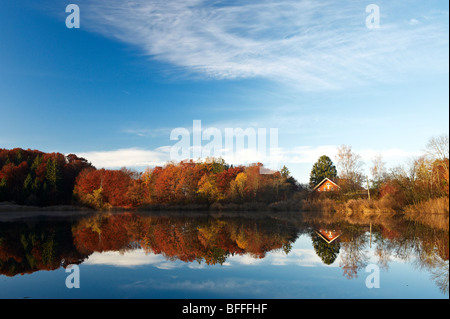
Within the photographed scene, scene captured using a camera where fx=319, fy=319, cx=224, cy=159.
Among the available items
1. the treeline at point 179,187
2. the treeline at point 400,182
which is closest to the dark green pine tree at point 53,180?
the treeline at point 179,187

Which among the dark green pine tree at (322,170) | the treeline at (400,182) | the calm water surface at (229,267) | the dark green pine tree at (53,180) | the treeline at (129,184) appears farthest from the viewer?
→ the dark green pine tree at (322,170)

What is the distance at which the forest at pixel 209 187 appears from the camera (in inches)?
1200

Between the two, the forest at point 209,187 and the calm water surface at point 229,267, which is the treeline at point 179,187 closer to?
the forest at point 209,187

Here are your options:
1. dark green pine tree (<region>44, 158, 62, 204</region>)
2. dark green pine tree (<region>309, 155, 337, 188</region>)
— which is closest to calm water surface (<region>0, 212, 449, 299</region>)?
dark green pine tree (<region>44, 158, 62, 204</region>)

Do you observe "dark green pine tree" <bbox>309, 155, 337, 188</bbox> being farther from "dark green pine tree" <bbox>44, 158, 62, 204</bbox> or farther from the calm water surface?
the calm water surface

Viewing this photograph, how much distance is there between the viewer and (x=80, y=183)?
2221 inches

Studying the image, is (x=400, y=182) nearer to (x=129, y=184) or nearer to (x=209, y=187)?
(x=209, y=187)

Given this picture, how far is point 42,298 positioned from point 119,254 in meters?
4.73

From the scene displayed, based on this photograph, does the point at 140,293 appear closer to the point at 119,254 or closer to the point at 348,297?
the point at 348,297

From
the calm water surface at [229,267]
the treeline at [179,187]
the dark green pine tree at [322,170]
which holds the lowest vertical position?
the calm water surface at [229,267]

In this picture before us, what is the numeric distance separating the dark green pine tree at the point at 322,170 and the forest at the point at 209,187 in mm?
582

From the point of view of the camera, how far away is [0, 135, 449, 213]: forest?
100 ft

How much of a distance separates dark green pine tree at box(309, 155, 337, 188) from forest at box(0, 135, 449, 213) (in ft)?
1.91
